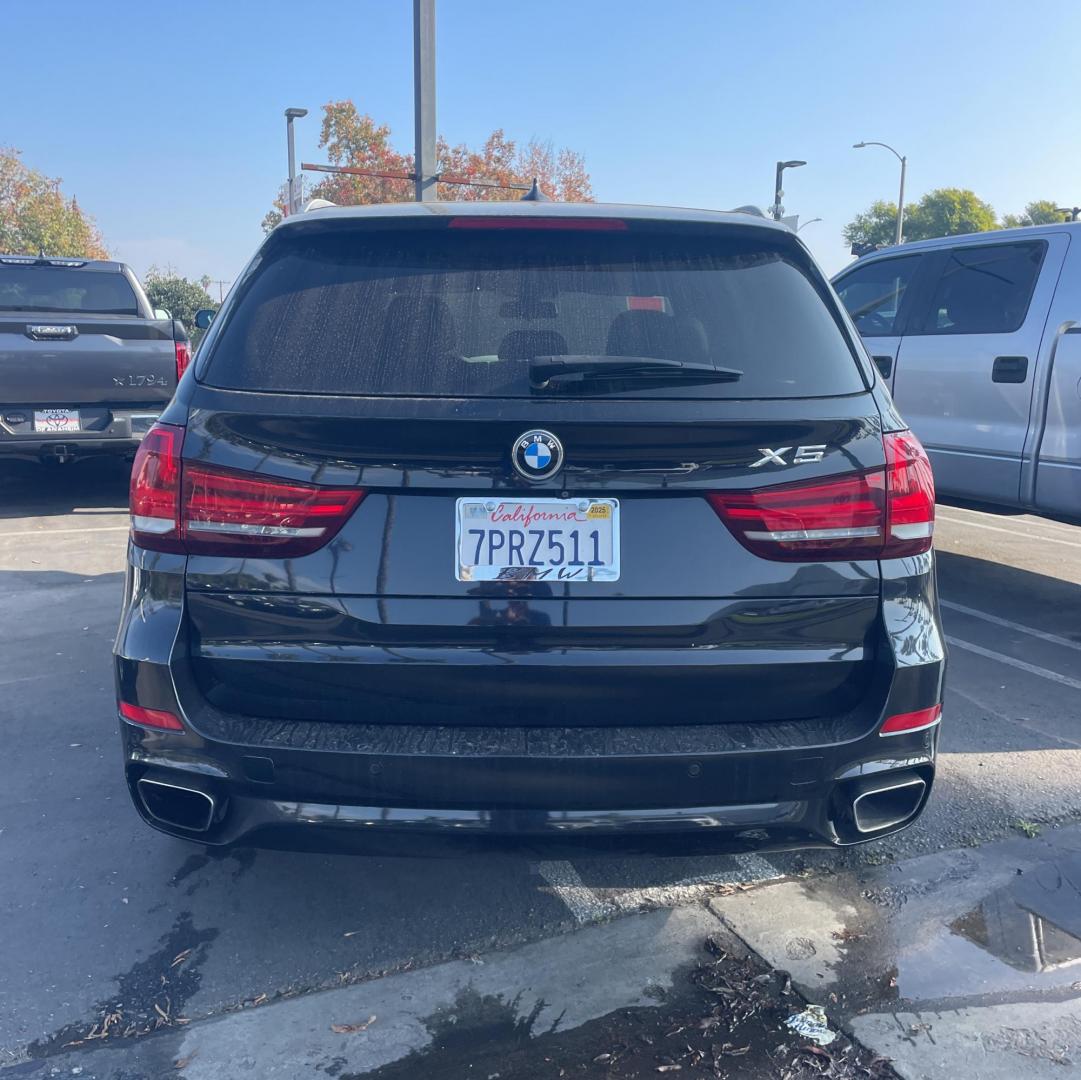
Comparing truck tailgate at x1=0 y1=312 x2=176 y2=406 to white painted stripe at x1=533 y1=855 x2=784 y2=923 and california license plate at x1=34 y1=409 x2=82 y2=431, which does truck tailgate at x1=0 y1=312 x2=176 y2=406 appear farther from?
white painted stripe at x1=533 y1=855 x2=784 y2=923

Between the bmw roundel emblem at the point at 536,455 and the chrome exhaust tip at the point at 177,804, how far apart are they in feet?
3.35

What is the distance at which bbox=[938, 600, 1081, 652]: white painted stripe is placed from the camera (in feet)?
18.0

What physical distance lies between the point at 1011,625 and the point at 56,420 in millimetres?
7100

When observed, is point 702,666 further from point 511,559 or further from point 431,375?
point 431,375

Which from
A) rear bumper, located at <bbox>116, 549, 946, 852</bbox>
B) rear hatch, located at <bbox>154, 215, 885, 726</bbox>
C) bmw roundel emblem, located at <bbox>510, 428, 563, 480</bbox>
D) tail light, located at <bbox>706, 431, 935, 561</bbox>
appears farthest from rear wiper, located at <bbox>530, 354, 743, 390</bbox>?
rear bumper, located at <bbox>116, 549, 946, 852</bbox>

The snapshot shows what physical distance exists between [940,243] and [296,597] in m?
5.74

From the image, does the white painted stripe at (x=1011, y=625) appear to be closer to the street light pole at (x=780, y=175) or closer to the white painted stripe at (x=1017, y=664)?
the white painted stripe at (x=1017, y=664)

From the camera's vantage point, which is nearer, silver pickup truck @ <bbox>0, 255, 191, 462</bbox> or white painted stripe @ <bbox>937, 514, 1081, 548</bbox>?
silver pickup truck @ <bbox>0, 255, 191, 462</bbox>

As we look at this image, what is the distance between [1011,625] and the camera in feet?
19.0

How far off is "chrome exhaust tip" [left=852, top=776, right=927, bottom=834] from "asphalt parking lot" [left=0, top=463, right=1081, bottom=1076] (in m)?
0.52

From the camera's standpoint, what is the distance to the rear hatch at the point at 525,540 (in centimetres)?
218

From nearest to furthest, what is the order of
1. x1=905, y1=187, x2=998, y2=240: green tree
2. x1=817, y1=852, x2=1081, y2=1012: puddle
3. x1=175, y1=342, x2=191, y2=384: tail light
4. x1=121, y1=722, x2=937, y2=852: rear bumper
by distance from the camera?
x1=121, y1=722, x2=937, y2=852: rear bumper
x1=817, y1=852, x2=1081, y2=1012: puddle
x1=175, y1=342, x2=191, y2=384: tail light
x1=905, y1=187, x2=998, y2=240: green tree

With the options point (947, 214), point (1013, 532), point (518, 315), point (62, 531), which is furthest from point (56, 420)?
point (947, 214)

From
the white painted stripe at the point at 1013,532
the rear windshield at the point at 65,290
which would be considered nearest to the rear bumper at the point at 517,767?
the white painted stripe at the point at 1013,532
